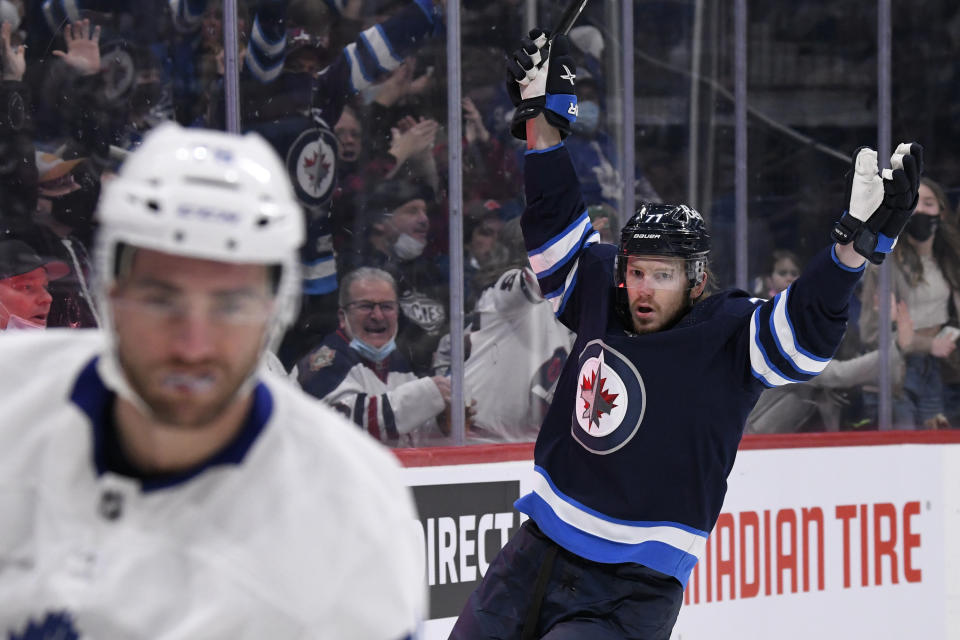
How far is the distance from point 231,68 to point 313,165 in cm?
35

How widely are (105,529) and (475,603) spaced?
5.89 ft

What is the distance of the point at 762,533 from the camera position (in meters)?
4.55

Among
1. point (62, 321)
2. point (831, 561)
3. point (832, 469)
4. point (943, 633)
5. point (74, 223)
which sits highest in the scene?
point (74, 223)

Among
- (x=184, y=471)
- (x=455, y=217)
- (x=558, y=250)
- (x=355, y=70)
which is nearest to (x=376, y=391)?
(x=455, y=217)

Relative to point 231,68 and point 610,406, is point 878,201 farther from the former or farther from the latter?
point 231,68

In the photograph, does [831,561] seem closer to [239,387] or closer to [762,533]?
[762,533]

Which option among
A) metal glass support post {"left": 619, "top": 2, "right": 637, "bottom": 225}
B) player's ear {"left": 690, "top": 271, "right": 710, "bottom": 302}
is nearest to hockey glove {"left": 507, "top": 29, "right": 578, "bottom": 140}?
player's ear {"left": 690, "top": 271, "right": 710, "bottom": 302}

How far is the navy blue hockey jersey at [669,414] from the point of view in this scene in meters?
2.78

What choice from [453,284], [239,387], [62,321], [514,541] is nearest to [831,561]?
[453,284]

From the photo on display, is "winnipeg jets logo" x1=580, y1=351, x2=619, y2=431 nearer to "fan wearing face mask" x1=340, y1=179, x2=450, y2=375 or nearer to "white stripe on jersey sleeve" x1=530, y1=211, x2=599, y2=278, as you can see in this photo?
"white stripe on jersey sleeve" x1=530, y1=211, x2=599, y2=278

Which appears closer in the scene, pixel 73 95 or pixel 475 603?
pixel 475 603

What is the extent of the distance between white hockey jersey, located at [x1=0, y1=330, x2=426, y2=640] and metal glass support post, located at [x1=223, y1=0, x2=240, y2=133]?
260cm

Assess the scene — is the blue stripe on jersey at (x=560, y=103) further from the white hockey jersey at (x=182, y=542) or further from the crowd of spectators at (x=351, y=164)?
the white hockey jersey at (x=182, y=542)

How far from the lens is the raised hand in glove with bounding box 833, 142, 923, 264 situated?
110 inches
